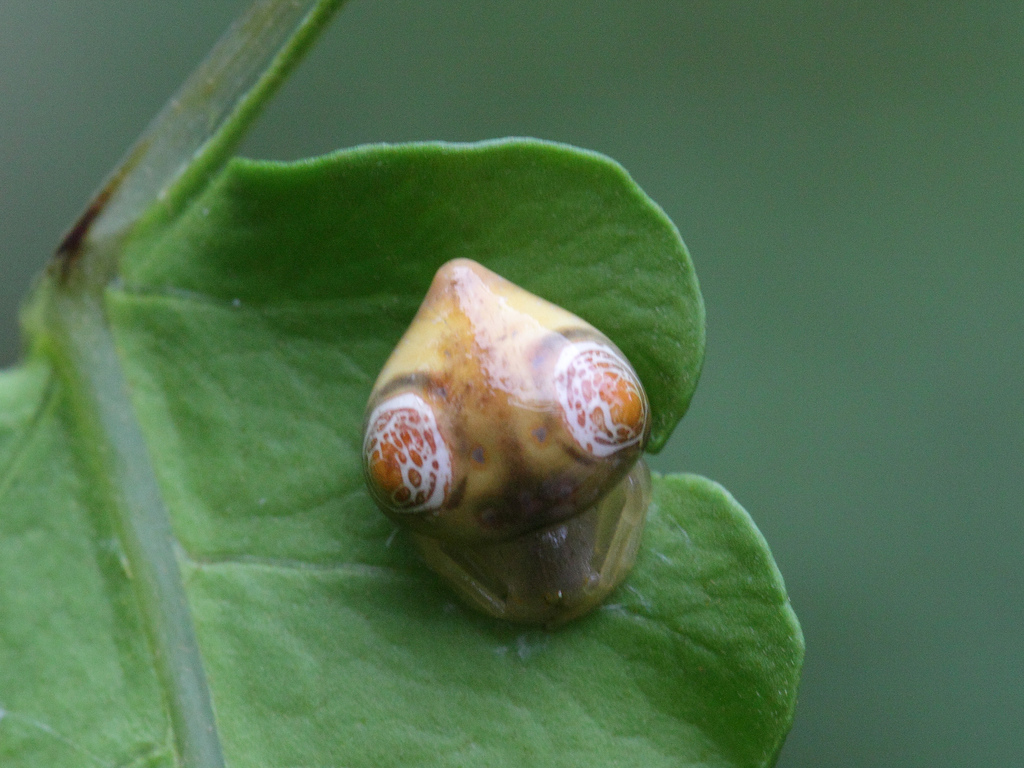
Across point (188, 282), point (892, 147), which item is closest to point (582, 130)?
point (892, 147)

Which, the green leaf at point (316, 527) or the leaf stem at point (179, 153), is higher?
the leaf stem at point (179, 153)

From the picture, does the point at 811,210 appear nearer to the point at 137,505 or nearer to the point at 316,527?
the point at 316,527

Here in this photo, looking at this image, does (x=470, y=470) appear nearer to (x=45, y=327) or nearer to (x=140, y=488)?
(x=140, y=488)

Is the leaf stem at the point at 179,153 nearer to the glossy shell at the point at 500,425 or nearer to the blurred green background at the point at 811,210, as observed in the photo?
the glossy shell at the point at 500,425

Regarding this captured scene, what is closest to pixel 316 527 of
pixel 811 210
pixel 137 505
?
pixel 137 505

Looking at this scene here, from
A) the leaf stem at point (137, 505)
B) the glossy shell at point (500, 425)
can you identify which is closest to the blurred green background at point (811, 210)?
the glossy shell at point (500, 425)

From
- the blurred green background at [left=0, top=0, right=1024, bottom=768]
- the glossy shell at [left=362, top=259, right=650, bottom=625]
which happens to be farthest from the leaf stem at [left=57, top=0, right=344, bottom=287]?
the blurred green background at [left=0, top=0, right=1024, bottom=768]
